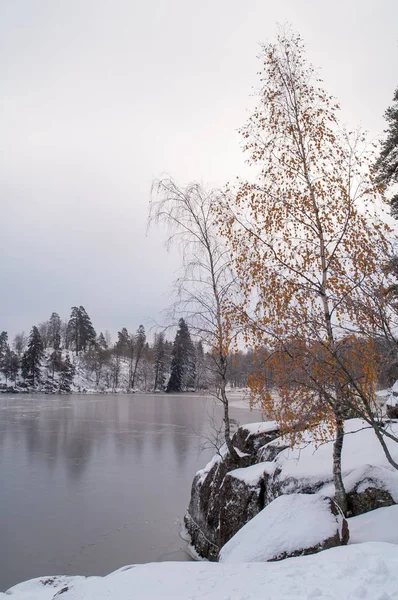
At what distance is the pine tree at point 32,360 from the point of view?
75.5m

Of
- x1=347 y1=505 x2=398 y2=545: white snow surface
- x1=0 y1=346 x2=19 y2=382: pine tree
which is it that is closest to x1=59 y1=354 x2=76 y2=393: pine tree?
x1=0 y1=346 x2=19 y2=382: pine tree

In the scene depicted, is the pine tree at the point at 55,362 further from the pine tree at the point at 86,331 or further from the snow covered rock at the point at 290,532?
the snow covered rock at the point at 290,532

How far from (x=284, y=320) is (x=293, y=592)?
3.33 metres

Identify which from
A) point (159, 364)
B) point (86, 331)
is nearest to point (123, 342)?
point (86, 331)

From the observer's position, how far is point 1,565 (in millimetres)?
9398

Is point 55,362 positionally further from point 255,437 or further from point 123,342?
point 255,437

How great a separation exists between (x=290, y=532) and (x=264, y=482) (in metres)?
2.73

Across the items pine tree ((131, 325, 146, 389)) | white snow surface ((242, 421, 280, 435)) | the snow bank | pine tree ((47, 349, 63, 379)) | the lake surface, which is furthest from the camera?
pine tree ((131, 325, 146, 389))

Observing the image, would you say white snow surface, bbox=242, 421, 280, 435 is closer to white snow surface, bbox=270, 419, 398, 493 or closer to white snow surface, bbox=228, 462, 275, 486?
white snow surface, bbox=270, 419, 398, 493

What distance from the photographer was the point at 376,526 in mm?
6504

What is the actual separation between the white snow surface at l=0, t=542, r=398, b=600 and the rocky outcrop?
5.64 ft

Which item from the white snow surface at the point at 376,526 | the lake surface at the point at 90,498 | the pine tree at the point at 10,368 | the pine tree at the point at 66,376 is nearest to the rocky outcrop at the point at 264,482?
the white snow surface at the point at 376,526

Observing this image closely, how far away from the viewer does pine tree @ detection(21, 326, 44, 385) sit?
75.5 metres

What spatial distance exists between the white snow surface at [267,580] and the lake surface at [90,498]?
3880 mm
